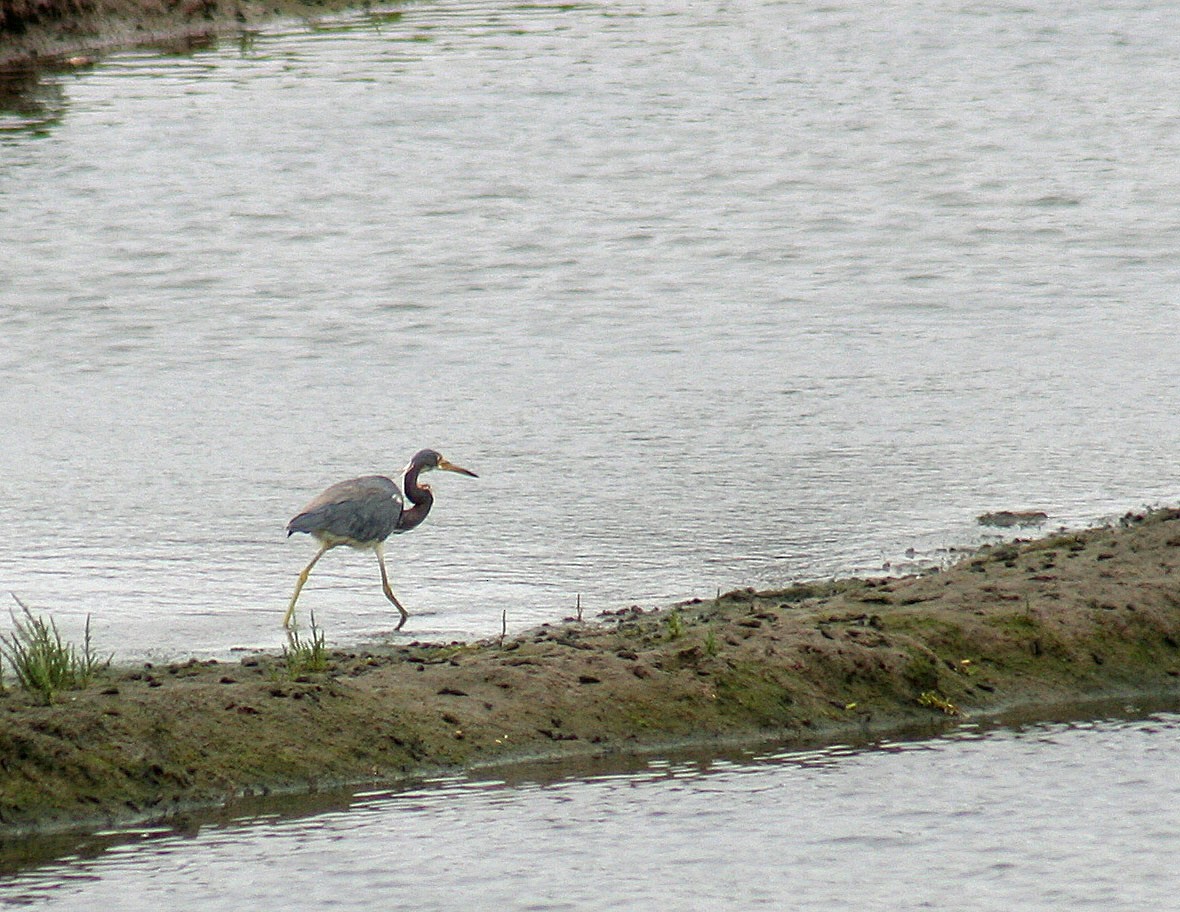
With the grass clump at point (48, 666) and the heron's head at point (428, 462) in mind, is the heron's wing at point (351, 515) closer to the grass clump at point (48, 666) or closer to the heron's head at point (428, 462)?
the heron's head at point (428, 462)

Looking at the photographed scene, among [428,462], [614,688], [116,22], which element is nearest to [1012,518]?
[428,462]

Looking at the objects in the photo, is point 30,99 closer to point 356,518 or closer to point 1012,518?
point 356,518

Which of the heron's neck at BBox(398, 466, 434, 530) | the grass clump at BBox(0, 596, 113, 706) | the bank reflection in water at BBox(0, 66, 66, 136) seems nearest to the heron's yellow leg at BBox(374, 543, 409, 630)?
the heron's neck at BBox(398, 466, 434, 530)

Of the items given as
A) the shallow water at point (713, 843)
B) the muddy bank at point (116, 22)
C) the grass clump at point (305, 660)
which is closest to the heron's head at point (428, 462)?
the grass clump at point (305, 660)

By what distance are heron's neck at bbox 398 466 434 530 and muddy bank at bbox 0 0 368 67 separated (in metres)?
21.4

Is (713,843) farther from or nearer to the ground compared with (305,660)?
nearer to the ground

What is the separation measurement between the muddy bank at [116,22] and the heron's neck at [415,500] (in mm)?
21390

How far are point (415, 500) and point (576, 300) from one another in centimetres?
841

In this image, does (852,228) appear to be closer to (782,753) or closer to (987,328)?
(987,328)

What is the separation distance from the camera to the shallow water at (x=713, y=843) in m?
7.14

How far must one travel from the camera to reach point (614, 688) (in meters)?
8.87

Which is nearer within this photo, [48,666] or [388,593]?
[48,666]

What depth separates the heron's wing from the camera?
10750mm

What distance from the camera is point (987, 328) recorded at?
18.3 meters
